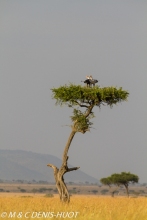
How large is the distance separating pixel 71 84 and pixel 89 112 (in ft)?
5.66

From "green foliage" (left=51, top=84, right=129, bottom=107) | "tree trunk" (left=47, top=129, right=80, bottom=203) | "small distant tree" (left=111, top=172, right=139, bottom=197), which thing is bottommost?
"tree trunk" (left=47, top=129, right=80, bottom=203)

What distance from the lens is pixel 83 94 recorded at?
29203 mm

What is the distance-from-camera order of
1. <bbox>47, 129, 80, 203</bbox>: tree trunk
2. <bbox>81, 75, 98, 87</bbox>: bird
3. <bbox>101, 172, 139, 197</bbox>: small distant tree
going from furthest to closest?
<bbox>101, 172, 139, 197</bbox>: small distant tree, <bbox>81, 75, 98, 87</bbox>: bird, <bbox>47, 129, 80, 203</bbox>: tree trunk

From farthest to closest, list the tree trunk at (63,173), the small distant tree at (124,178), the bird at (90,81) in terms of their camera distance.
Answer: the small distant tree at (124,178) < the bird at (90,81) < the tree trunk at (63,173)

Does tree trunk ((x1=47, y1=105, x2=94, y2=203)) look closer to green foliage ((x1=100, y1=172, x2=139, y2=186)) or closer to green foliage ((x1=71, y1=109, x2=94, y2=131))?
green foliage ((x1=71, y1=109, x2=94, y2=131))

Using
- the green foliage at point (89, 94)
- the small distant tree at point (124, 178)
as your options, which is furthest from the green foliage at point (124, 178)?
the green foliage at point (89, 94)

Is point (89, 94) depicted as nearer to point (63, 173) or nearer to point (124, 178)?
point (63, 173)

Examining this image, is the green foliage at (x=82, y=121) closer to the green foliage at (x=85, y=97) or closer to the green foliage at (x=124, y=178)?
the green foliage at (x=85, y=97)

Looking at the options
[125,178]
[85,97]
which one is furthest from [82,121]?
[125,178]

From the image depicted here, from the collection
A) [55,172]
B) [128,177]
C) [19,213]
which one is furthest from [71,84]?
[128,177]

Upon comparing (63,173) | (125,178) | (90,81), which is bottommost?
(63,173)

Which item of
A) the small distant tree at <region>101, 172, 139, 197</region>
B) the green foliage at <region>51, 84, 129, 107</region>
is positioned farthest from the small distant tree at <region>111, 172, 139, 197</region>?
the green foliage at <region>51, 84, 129, 107</region>

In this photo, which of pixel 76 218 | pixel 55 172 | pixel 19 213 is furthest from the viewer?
pixel 55 172

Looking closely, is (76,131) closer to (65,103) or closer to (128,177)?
(65,103)
